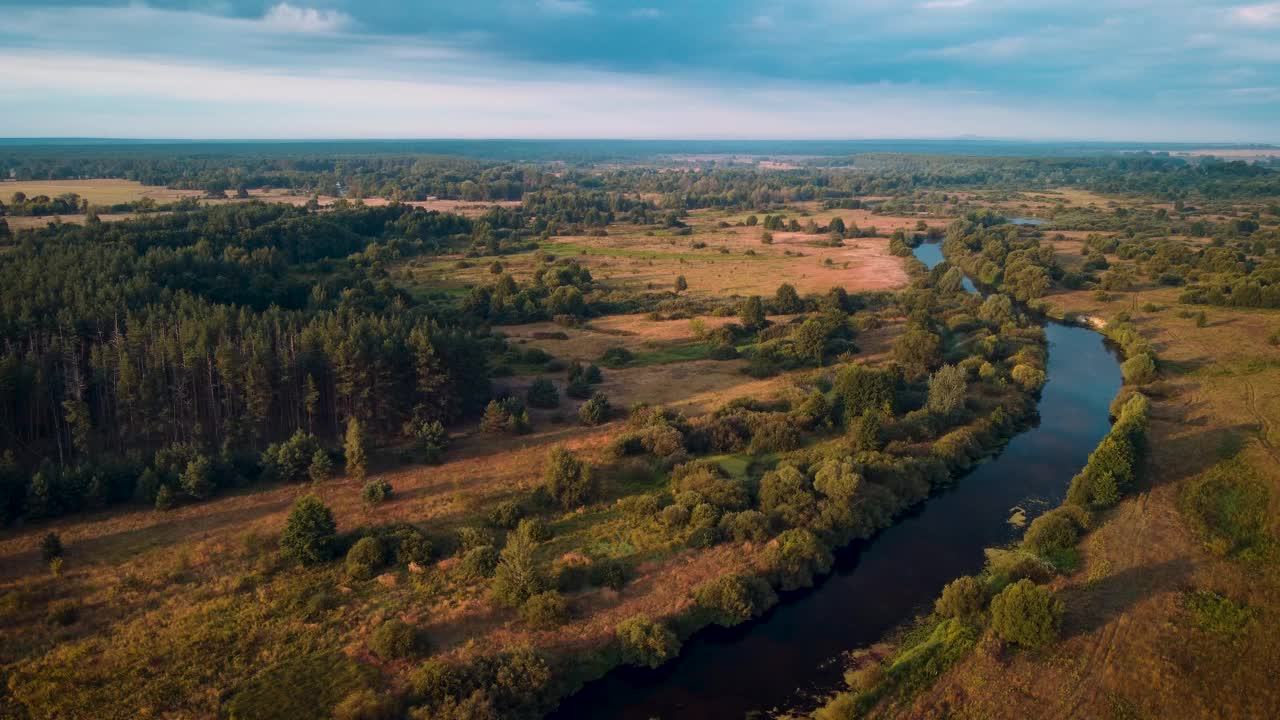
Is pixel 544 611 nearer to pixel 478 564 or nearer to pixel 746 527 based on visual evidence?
pixel 478 564

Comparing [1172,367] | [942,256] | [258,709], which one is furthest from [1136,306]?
[258,709]

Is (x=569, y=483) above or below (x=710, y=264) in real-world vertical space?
below

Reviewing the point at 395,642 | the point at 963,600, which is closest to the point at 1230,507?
the point at 963,600

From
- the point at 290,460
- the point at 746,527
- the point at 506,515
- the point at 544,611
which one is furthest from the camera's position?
the point at 290,460

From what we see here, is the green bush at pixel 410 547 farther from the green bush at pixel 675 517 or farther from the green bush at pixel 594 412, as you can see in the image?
the green bush at pixel 594 412

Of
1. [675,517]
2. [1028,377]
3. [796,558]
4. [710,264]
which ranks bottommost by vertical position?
[796,558]

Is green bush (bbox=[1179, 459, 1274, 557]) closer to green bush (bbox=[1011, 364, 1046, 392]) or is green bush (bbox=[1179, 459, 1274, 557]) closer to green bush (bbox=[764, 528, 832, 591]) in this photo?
green bush (bbox=[1011, 364, 1046, 392])

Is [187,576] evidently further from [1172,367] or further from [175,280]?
[1172,367]

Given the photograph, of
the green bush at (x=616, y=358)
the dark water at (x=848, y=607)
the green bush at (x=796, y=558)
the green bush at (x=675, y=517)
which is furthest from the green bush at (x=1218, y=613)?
the green bush at (x=616, y=358)
